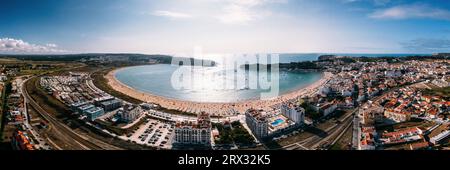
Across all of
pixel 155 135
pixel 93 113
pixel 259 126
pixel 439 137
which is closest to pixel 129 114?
pixel 93 113

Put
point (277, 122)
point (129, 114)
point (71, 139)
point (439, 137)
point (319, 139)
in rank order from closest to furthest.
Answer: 1. point (71, 139)
2. point (439, 137)
3. point (319, 139)
4. point (277, 122)
5. point (129, 114)

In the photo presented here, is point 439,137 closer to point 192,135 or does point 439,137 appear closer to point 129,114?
point 192,135

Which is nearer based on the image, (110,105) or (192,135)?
(192,135)

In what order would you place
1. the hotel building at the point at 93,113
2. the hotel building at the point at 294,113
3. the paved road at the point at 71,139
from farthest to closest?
the hotel building at the point at 93,113
the hotel building at the point at 294,113
the paved road at the point at 71,139

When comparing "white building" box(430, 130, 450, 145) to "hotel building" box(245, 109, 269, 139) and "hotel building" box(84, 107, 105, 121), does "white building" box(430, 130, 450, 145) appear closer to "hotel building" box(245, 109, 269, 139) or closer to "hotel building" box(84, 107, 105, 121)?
"hotel building" box(245, 109, 269, 139)

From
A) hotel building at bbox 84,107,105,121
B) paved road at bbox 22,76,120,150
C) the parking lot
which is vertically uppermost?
hotel building at bbox 84,107,105,121

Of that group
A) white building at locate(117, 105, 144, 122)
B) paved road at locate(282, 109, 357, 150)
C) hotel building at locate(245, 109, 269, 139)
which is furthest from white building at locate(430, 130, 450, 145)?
white building at locate(117, 105, 144, 122)

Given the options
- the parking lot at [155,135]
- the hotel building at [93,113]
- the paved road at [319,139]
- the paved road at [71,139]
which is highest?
the hotel building at [93,113]

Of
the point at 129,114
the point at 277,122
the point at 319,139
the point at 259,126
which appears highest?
the point at 129,114

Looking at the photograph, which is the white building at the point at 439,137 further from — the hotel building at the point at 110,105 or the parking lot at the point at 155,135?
the hotel building at the point at 110,105

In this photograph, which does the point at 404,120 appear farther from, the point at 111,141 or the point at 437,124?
the point at 111,141

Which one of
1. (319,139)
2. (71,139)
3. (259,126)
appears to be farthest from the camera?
(259,126)

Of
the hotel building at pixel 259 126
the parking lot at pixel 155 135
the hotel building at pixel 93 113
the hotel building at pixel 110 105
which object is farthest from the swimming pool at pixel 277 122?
the hotel building at pixel 110 105
